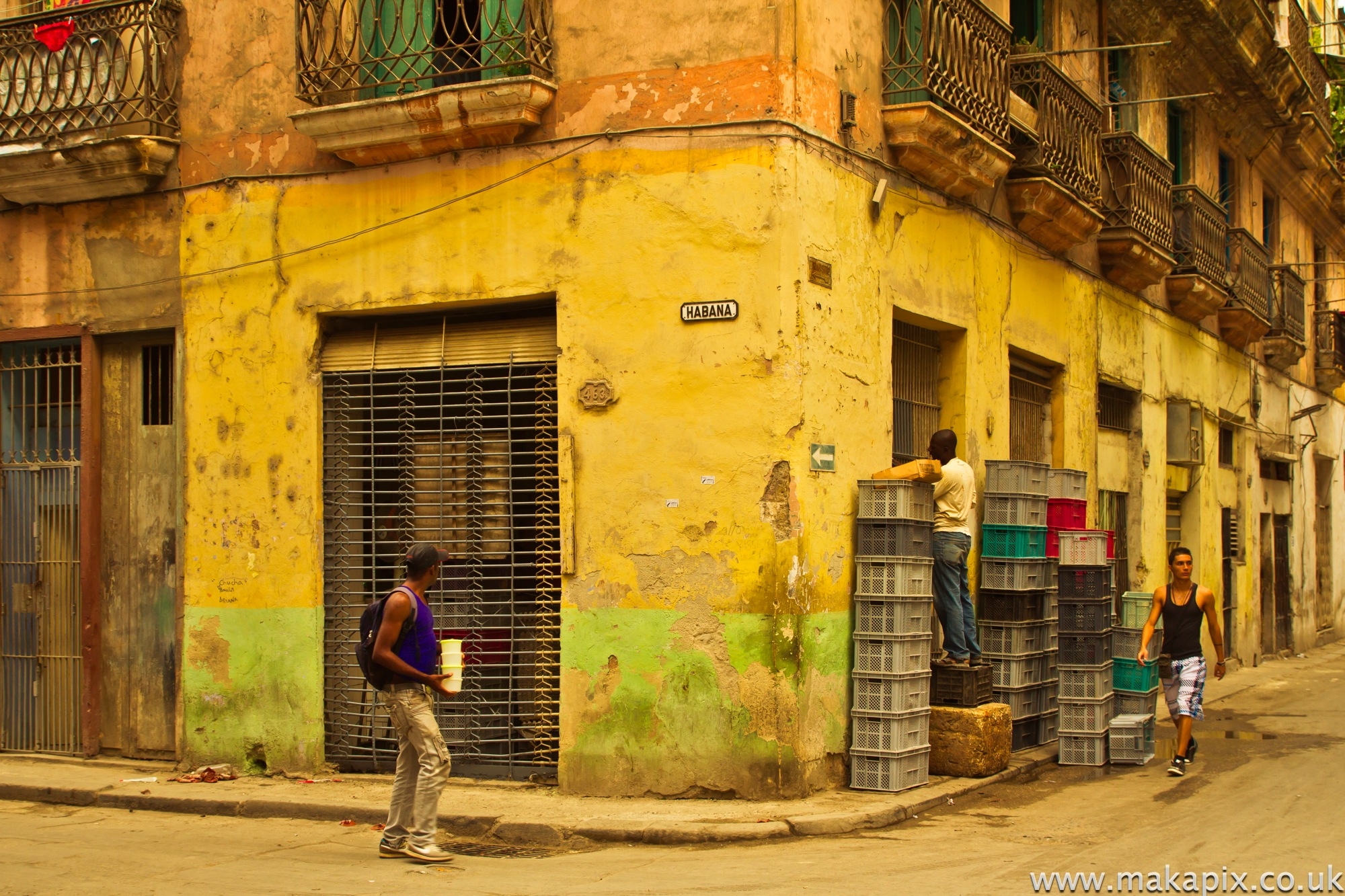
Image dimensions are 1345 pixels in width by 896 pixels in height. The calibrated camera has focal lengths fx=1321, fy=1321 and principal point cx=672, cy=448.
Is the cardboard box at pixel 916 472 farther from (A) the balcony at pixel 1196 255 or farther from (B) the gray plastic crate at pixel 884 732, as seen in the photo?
(A) the balcony at pixel 1196 255

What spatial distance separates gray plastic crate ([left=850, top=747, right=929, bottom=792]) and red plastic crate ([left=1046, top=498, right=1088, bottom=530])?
9.62 ft

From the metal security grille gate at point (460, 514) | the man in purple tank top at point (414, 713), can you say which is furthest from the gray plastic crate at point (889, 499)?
the man in purple tank top at point (414, 713)

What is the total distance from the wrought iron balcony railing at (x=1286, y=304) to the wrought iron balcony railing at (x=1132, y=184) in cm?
643

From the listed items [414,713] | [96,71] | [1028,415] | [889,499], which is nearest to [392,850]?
[414,713]

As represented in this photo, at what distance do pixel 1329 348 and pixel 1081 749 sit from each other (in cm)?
1699

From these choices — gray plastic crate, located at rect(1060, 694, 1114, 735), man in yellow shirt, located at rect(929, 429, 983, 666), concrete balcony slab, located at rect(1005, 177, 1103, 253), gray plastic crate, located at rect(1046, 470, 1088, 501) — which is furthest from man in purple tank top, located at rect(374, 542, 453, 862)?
concrete balcony slab, located at rect(1005, 177, 1103, 253)

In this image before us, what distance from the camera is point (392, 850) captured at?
6.95m

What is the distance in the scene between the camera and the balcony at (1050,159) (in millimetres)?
11469

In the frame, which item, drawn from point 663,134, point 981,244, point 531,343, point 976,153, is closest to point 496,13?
point 663,134

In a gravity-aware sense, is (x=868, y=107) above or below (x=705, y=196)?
above

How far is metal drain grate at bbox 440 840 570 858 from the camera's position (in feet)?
23.6

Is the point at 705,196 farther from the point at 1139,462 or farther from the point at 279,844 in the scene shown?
the point at 1139,462

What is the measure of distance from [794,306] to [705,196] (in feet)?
3.03

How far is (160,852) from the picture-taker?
7266mm
